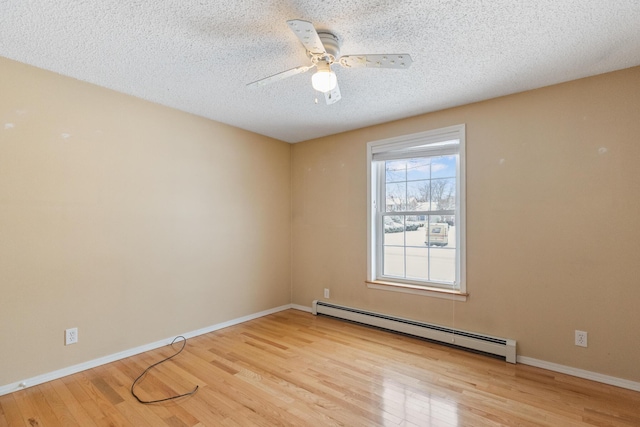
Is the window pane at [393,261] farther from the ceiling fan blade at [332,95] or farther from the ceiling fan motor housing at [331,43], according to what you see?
the ceiling fan motor housing at [331,43]

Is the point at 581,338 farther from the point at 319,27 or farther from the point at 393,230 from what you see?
the point at 319,27

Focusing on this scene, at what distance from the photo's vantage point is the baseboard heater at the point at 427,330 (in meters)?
2.87

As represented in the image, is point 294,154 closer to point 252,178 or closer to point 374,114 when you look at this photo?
point 252,178

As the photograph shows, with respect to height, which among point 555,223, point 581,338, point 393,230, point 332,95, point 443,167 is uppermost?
point 332,95

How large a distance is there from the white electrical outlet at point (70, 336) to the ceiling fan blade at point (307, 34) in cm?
287

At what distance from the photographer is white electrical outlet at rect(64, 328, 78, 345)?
257 cm

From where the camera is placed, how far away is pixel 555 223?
270 cm

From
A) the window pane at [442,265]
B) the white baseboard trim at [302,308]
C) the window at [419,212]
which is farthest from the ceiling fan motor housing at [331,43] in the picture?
the white baseboard trim at [302,308]

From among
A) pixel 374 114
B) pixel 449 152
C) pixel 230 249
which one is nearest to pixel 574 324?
pixel 449 152

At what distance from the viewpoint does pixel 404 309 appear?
3.57 m

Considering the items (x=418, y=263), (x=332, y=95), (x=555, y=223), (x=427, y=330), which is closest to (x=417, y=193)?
(x=418, y=263)

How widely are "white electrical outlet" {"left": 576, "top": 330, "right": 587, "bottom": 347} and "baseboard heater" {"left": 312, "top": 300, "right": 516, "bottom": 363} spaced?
46 centimetres

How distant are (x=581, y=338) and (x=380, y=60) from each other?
8.89 feet

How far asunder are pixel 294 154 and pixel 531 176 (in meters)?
3.00
